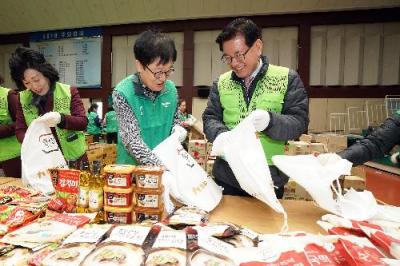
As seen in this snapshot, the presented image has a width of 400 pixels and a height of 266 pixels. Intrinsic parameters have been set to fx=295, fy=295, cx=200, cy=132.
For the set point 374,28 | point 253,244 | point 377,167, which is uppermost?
point 374,28

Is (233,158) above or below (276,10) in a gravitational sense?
below

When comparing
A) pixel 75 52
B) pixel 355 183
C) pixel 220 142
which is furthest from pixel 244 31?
pixel 75 52

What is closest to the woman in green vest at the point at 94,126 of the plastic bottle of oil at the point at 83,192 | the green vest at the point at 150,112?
the green vest at the point at 150,112

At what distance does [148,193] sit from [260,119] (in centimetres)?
52

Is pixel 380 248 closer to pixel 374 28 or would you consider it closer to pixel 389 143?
pixel 389 143

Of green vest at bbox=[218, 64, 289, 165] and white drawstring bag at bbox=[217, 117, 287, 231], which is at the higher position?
green vest at bbox=[218, 64, 289, 165]

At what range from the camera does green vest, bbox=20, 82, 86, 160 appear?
68.9 inches

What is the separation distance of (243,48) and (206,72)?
5002 millimetres

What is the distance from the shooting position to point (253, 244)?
2.62ft

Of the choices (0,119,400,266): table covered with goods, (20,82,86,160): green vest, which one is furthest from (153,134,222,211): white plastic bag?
(20,82,86,160): green vest

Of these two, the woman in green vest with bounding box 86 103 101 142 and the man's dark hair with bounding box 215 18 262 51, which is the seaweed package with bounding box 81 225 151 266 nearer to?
the man's dark hair with bounding box 215 18 262 51

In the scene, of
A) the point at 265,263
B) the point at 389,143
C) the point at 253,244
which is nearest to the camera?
the point at 265,263

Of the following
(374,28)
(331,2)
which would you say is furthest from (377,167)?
(331,2)

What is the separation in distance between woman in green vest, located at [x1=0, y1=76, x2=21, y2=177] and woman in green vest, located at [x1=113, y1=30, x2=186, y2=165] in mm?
971
